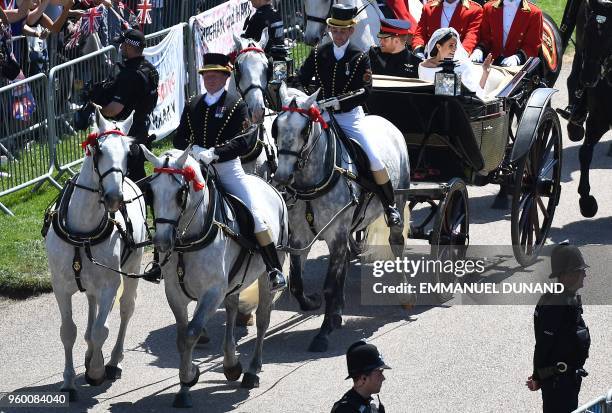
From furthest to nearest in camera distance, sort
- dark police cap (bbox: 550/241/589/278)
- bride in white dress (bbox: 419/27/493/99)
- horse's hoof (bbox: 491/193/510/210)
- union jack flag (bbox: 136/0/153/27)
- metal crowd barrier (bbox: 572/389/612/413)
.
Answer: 1. union jack flag (bbox: 136/0/153/27)
2. horse's hoof (bbox: 491/193/510/210)
3. bride in white dress (bbox: 419/27/493/99)
4. dark police cap (bbox: 550/241/589/278)
5. metal crowd barrier (bbox: 572/389/612/413)

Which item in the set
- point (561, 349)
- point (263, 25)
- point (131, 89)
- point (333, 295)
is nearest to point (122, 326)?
point (333, 295)

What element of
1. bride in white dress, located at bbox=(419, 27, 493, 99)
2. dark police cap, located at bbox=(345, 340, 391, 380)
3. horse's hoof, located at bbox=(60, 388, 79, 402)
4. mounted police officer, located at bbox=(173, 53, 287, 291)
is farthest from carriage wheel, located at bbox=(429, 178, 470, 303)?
dark police cap, located at bbox=(345, 340, 391, 380)

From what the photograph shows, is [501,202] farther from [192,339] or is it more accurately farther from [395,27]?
[192,339]

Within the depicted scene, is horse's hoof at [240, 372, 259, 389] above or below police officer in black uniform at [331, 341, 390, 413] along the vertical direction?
below

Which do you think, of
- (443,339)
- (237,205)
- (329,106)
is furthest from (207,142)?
(443,339)

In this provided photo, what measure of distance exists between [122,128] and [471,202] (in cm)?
722

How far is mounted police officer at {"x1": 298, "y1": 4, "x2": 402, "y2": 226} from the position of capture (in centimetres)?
1233

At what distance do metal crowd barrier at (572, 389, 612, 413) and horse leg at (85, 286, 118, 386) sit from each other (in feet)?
13.0

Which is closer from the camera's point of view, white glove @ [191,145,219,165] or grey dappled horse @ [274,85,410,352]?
white glove @ [191,145,219,165]

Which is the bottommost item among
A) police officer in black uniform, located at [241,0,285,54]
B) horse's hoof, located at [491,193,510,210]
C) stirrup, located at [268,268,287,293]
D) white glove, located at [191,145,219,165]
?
horse's hoof, located at [491,193,510,210]

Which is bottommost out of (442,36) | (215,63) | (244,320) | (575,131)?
(244,320)

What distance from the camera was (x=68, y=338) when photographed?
10.5 m

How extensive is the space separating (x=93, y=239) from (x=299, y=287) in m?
2.73

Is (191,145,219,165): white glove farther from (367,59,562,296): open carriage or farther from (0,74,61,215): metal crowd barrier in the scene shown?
(0,74,61,215): metal crowd barrier
